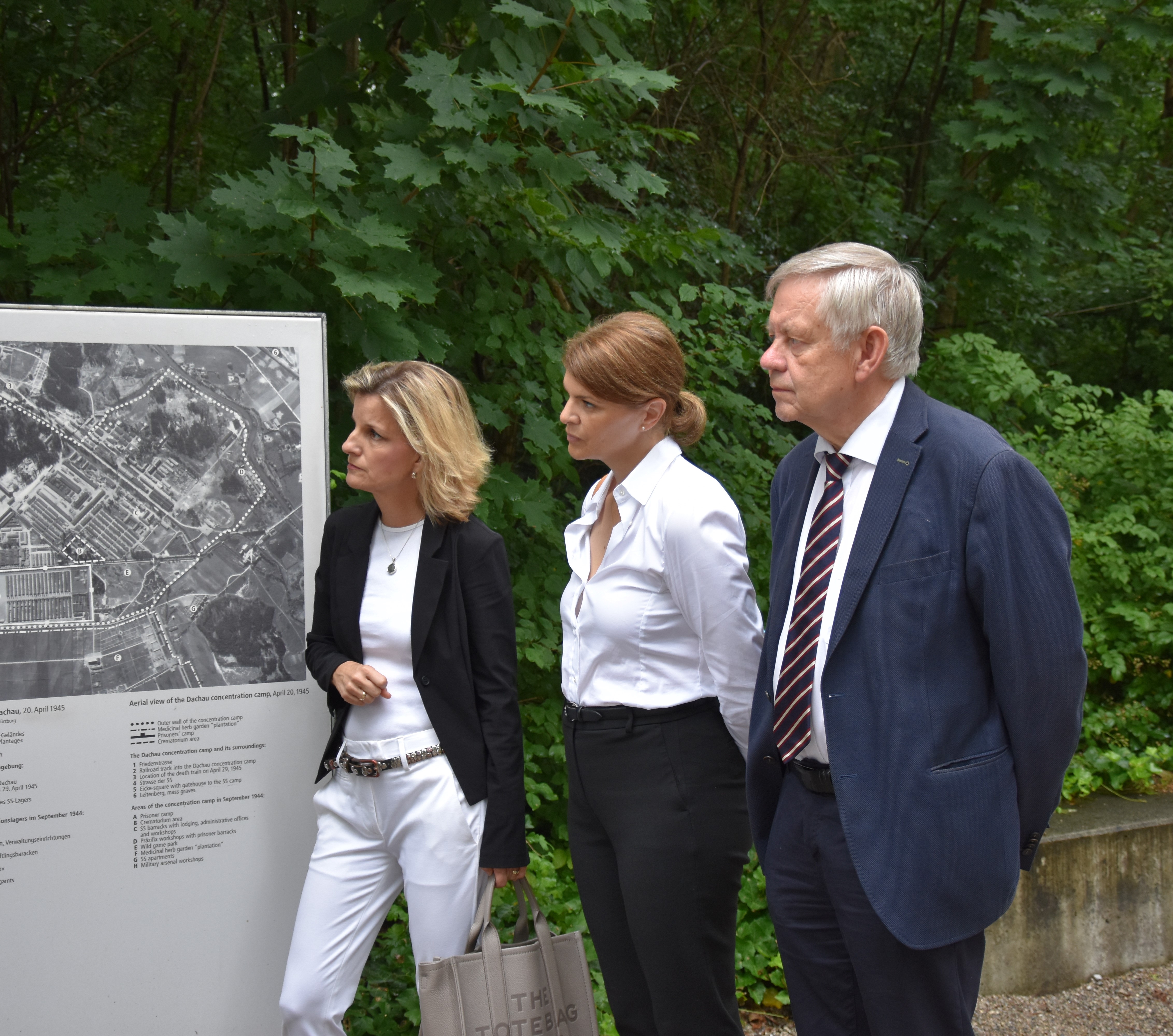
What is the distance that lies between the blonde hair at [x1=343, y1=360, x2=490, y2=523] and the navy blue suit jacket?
101 cm

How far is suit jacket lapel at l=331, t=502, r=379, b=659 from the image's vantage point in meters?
2.51

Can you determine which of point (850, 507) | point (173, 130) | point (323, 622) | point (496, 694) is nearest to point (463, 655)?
point (496, 694)

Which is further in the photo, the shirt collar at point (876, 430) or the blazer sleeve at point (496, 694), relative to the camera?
the blazer sleeve at point (496, 694)

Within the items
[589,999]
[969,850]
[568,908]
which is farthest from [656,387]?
[568,908]

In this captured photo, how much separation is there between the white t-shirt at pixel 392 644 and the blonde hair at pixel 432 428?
0.37ft

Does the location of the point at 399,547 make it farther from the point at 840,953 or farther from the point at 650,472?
the point at 840,953

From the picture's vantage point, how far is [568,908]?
12.1 feet

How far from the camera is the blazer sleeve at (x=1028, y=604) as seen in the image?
5.83ft

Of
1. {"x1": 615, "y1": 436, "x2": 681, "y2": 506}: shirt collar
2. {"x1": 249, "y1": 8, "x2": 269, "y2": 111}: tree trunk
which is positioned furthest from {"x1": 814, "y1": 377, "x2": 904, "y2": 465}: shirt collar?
{"x1": 249, "y1": 8, "x2": 269, "y2": 111}: tree trunk

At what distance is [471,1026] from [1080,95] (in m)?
5.97

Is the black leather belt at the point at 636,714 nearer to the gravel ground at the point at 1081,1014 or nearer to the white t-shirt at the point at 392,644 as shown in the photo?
the white t-shirt at the point at 392,644

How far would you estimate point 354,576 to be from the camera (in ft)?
8.35

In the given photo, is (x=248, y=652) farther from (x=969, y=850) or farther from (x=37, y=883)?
(x=969, y=850)

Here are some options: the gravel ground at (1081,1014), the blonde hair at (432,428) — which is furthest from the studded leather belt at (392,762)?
the gravel ground at (1081,1014)
